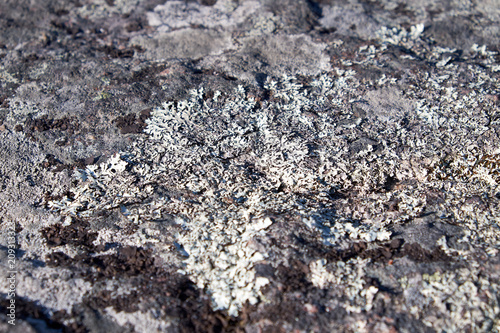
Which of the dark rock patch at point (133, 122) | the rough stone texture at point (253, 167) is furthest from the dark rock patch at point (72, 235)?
the dark rock patch at point (133, 122)

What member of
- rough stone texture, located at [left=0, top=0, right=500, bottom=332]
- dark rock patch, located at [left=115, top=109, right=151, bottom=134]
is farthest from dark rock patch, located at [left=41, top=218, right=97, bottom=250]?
dark rock patch, located at [left=115, top=109, right=151, bottom=134]

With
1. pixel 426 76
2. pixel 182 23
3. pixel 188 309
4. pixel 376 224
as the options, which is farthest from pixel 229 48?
pixel 188 309

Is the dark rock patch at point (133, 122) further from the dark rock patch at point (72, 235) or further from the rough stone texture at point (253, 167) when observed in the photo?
the dark rock patch at point (72, 235)

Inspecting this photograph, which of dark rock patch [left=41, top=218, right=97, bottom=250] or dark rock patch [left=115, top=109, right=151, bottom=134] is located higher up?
dark rock patch [left=115, top=109, right=151, bottom=134]

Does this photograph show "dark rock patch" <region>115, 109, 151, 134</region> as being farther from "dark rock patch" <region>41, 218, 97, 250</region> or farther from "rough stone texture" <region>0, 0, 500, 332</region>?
"dark rock patch" <region>41, 218, 97, 250</region>

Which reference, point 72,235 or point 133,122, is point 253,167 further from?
point 72,235

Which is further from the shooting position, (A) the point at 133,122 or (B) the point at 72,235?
(A) the point at 133,122

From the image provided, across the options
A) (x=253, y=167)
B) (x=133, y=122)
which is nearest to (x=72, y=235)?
(x=133, y=122)

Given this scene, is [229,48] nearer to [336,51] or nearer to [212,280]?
[336,51]
